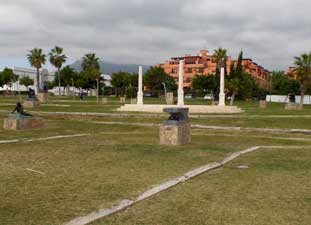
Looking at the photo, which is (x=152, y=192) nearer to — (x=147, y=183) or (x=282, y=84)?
(x=147, y=183)

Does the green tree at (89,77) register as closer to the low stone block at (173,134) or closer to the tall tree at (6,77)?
the tall tree at (6,77)

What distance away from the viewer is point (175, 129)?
11.0 m

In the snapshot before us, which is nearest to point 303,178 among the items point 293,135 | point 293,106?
point 293,135

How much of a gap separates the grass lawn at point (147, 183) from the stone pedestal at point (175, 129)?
1.52ft

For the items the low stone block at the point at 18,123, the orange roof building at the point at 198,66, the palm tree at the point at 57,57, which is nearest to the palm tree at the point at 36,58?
the palm tree at the point at 57,57

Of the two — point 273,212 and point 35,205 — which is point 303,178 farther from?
point 35,205

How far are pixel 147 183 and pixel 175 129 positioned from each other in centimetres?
481

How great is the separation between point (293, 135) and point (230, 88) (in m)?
34.9

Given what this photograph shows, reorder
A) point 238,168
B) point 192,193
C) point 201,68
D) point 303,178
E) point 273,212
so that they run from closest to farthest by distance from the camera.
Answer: point 273,212 < point 192,193 < point 303,178 < point 238,168 < point 201,68

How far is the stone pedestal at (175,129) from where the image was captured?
11.1 m

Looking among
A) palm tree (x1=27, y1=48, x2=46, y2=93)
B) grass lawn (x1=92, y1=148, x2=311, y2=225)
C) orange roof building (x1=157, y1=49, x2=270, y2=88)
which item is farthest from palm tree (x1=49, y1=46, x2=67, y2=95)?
grass lawn (x1=92, y1=148, x2=311, y2=225)

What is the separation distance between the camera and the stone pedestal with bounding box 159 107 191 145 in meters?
11.1

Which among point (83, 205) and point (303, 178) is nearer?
point (83, 205)

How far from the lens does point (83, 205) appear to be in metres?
5.02
